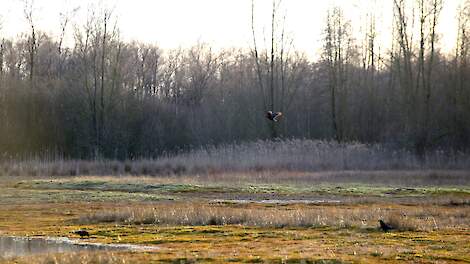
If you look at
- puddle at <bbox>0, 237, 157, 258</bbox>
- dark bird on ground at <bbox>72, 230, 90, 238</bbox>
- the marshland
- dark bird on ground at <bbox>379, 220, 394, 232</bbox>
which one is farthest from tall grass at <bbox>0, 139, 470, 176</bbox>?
puddle at <bbox>0, 237, 157, 258</bbox>

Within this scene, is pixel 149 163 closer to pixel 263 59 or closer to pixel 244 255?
pixel 263 59

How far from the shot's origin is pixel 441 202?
29.4 metres

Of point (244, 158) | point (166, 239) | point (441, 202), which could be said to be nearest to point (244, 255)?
point (166, 239)

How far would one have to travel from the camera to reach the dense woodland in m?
51.5

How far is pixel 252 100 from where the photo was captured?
210ft

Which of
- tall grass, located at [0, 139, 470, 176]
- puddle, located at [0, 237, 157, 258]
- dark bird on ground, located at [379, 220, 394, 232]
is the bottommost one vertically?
puddle, located at [0, 237, 157, 258]

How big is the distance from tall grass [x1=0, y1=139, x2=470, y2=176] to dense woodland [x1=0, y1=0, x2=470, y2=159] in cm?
342

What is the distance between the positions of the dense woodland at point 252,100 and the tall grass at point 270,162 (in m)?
3.42

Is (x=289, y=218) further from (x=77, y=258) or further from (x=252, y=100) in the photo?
(x=252, y=100)

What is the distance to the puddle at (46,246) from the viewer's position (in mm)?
16688

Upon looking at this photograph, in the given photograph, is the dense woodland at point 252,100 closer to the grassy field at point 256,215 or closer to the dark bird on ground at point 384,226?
the grassy field at point 256,215

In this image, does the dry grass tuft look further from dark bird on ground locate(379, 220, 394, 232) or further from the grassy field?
dark bird on ground locate(379, 220, 394, 232)

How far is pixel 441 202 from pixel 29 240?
17.2 m

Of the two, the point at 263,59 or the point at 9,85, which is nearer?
the point at 9,85
